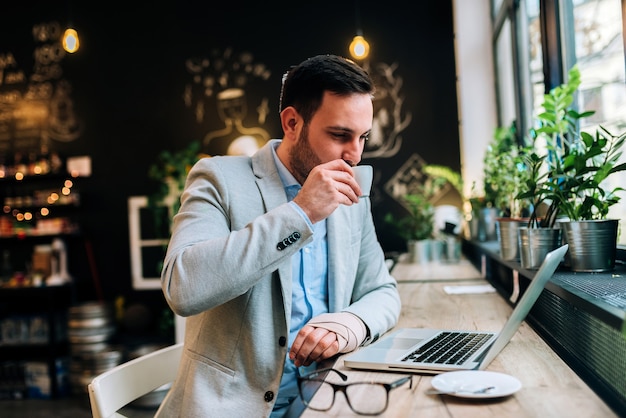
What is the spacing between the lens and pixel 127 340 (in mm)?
5262

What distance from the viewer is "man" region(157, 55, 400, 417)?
1.26 m

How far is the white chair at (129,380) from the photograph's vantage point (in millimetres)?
1245

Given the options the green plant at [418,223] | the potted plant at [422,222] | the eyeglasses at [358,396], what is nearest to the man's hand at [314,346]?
the eyeglasses at [358,396]

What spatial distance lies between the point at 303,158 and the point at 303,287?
0.35 meters

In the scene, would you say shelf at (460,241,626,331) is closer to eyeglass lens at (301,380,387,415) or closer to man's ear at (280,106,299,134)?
eyeglass lens at (301,380,387,415)

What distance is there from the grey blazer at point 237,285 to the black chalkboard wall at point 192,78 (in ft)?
11.0

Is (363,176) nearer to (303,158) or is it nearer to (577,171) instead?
(303,158)

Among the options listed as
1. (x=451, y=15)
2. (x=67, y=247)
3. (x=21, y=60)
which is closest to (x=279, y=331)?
(x=451, y=15)

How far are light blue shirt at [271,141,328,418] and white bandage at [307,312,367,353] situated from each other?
148 millimetres

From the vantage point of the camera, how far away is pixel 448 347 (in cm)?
126

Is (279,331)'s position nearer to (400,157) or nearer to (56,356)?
(400,157)

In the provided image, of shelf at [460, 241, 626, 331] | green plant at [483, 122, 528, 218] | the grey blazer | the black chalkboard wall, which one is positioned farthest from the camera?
the black chalkboard wall

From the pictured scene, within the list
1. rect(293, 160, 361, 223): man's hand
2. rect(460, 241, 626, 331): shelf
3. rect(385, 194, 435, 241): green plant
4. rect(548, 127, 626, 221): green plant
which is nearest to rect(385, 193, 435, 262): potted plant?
rect(385, 194, 435, 241): green plant

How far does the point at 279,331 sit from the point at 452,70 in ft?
12.9
